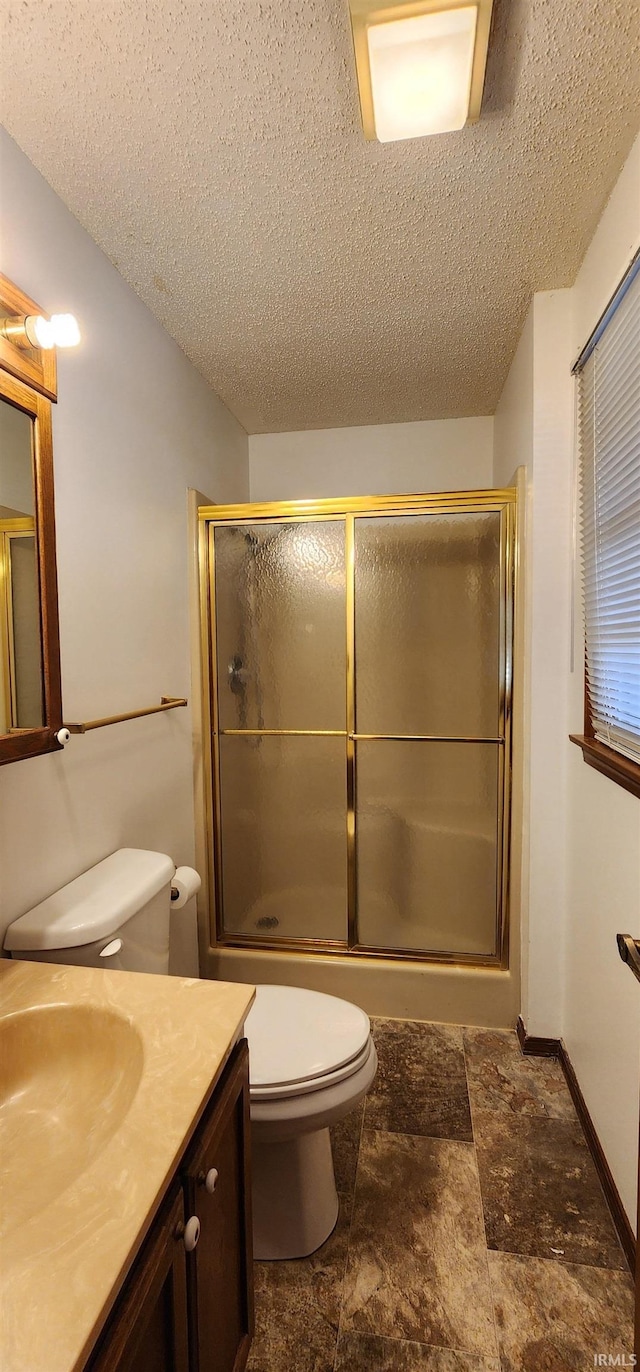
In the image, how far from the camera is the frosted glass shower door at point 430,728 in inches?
79.5

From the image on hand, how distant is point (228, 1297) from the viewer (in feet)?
2.86

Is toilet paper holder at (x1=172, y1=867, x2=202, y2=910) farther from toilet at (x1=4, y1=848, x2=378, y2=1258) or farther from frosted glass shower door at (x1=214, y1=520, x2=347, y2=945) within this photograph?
frosted glass shower door at (x1=214, y1=520, x2=347, y2=945)

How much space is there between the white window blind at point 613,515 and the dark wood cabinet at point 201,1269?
103cm

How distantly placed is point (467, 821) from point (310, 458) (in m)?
1.81

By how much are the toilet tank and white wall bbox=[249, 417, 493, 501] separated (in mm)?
1932

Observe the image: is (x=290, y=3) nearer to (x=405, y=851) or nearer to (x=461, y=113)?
(x=461, y=113)

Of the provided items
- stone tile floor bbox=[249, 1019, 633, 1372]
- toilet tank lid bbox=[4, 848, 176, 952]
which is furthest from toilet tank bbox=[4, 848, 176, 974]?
stone tile floor bbox=[249, 1019, 633, 1372]

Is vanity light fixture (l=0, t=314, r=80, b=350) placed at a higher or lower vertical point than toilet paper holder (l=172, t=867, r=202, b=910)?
higher

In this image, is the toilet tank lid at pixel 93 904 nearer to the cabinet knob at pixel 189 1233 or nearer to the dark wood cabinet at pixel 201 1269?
the dark wood cabinet at pixel 201 1269

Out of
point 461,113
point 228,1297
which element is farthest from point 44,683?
point 461,113

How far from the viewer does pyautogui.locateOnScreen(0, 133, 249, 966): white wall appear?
120 cm

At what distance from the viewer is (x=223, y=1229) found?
2.77 feet

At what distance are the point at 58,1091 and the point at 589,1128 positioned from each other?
1375 mm

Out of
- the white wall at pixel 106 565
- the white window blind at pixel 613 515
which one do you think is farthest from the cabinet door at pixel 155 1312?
the white window blind at pixel 613 515
